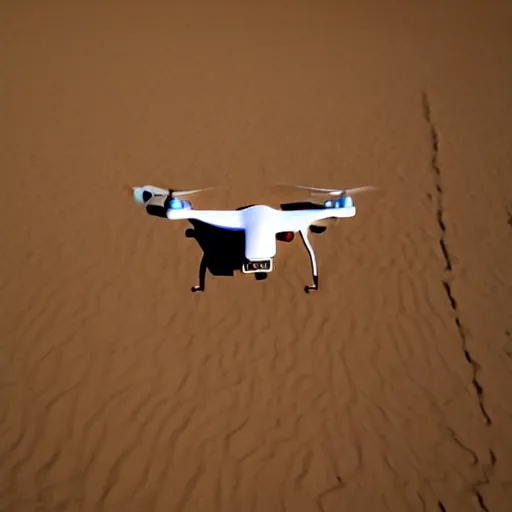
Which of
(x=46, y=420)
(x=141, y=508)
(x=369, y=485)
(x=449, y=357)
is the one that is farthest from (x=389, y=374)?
(x=46, y=420)

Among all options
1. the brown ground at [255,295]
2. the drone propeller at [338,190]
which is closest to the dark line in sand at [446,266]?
the brown ground at [255,295]

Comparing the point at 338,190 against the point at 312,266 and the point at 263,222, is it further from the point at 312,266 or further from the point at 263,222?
the point at 263,222

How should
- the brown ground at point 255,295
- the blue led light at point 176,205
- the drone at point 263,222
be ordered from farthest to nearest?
1. the blue led light at point 176,205
2. the drone at point 263,222
3. the brown ground at point 255,295

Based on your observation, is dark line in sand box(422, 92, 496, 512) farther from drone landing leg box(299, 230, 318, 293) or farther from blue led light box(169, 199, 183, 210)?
blue led light box(169, 199, 183, 210)

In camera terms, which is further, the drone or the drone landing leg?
the drone landing leg

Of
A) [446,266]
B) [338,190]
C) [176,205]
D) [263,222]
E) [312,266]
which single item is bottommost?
[312,266]

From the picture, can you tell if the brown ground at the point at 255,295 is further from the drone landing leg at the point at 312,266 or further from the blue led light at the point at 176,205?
the blue led light at the point at 176,205

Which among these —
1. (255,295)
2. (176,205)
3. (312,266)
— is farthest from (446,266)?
(176,205)

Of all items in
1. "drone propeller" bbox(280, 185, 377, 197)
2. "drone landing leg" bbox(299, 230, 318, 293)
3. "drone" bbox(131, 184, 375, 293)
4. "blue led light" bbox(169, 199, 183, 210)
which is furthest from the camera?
"drone propeller" bbox(280, 185, 377, 197)

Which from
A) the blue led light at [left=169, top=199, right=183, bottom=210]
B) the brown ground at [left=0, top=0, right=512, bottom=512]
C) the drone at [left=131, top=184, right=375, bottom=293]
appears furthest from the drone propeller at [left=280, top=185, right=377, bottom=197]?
the blue led light at [left=169, top=199, right=183, bottom=210]

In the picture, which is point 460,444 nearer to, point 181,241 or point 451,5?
point 181,241
